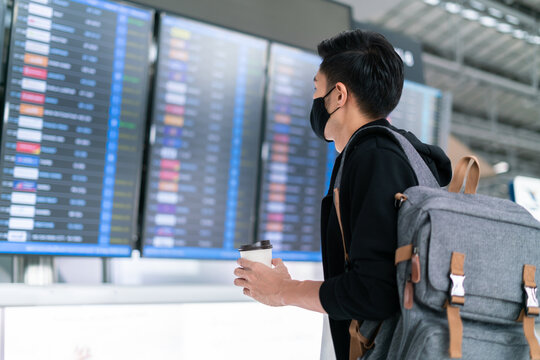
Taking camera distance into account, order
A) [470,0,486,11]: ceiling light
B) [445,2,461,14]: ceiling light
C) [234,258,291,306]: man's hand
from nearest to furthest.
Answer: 1. [234,258,291,306]: man's hand
2. [445,2,461,14]: ceiling light
3. [470,0,486,11]: ceiling light

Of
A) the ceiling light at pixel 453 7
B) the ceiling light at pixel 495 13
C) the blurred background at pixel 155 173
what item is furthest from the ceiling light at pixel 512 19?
the blurred background at pixel 155 173

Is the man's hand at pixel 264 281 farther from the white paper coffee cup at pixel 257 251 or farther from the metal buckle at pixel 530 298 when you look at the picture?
the metal buckle at pixel 530 298

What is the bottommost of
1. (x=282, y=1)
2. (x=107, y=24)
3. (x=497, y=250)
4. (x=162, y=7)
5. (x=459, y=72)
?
(x=497, y=250)

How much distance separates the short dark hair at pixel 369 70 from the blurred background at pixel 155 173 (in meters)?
1.03

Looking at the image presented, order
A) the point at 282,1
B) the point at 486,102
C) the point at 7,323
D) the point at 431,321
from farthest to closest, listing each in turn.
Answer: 1. the point at 486,102
2. the point at 282,1
3. the point at 7,323
4. the point at 431,321

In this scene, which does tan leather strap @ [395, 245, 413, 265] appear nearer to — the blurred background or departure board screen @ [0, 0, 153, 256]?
the blurred background

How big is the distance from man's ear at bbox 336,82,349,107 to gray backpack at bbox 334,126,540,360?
0.51 ft

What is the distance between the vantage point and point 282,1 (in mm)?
2604

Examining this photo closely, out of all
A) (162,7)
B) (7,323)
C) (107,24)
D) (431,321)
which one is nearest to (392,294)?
(431,321)

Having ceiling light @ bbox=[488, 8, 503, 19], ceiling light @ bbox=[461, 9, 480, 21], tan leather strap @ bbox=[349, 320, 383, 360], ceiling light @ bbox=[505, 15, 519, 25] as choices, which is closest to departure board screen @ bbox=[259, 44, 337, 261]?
tan leather strap @ bbox=[349, 320, 383, 360]

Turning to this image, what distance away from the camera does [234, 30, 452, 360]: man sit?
1.00m

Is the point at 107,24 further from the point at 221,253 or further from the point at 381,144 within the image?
the point at 381,144

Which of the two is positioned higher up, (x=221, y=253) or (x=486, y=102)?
(x=486, y=102)

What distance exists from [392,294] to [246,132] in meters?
1.38
